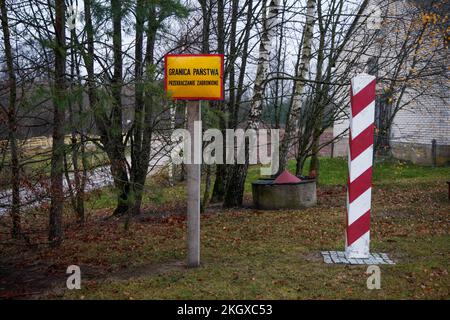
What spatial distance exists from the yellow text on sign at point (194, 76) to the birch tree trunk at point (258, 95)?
5.17m

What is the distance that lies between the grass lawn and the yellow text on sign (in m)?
1.98

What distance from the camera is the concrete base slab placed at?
5815 mm

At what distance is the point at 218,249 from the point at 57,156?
246 centimetres

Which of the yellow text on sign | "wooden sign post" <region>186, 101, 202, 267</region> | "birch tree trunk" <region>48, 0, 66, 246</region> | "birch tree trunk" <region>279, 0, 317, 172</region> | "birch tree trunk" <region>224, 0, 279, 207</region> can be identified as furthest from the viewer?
"birch tree trunk" <region>279, 0, 317, 172</region>

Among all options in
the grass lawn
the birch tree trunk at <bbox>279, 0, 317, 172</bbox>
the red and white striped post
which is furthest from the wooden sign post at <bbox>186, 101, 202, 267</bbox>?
the birch tree trunk at <bbox>279, 0, 317, 172</bbox>

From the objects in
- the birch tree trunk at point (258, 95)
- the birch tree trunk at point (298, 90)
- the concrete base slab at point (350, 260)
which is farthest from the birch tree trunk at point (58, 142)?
the birch tree trunk at point (298, 90)

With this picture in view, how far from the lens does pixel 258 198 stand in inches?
407

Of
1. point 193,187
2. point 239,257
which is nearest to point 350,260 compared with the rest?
point 239,257

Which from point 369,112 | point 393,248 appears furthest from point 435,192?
point 369,112

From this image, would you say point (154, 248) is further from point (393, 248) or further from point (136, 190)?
point (393, 248)

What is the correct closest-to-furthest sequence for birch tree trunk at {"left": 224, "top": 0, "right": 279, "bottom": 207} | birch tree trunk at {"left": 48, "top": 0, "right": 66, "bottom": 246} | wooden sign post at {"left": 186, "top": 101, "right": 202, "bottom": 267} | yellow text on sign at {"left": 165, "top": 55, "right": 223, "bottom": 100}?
1. yellow text on sign at {"left": 165, "top": 55, "right": 223, "bottom": 100}
2. wooden sign post at {"left": 186, "top": 101, "right": 202, "bottom": 267}
3. birch tree trunk at {"left": 48, "top": 0, "right": 66, "bottom": 246}
4. birch tree trunk at {"left": 224, "top": 0, "right": 279, "bottom": 207}

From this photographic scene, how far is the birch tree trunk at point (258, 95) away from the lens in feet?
34.1

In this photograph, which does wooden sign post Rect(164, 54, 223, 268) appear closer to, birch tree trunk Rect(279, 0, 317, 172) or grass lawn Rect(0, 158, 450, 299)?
grass lawn Rect(0, 158, 450, 299)

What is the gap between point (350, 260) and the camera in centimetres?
586
